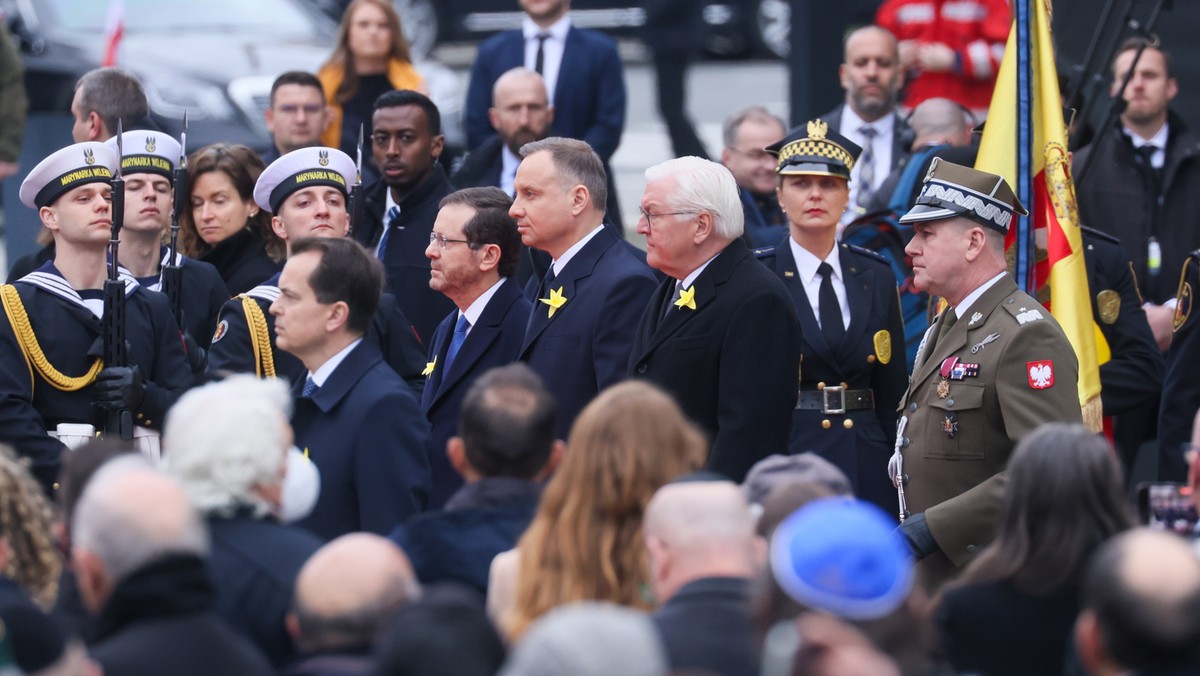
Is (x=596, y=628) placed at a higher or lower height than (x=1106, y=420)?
higher

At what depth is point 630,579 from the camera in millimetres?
4344

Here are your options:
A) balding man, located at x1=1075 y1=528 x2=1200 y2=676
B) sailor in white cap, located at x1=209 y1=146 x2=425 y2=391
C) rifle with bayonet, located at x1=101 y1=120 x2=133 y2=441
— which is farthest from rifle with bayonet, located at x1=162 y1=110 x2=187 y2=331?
balding man, located at x1=1075 y1=528 x2=1200 y2=676

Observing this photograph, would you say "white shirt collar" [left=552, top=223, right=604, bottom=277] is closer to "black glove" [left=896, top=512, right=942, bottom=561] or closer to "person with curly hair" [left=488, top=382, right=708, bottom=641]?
"black glove" [left=896, top=512, right=942, bottom=561]

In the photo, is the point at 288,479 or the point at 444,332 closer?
the point at 288,479

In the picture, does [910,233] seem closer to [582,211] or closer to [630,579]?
[582,211]

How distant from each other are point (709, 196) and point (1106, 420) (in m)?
2.66

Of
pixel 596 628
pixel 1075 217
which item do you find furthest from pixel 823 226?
pixel 596 628

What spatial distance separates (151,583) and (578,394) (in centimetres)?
309

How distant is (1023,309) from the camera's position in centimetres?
626

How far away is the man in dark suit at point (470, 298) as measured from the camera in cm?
688

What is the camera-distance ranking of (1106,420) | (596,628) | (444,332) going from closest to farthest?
(596,628)
(444,332)
(1106,420)

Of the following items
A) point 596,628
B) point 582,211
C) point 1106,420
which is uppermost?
point 582,211

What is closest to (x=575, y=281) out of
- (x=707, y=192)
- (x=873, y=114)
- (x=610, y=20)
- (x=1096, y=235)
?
(x=707, y=192)

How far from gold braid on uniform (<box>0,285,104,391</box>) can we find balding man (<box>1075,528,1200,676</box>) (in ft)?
13.4
